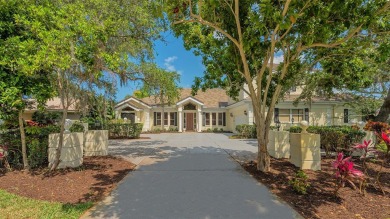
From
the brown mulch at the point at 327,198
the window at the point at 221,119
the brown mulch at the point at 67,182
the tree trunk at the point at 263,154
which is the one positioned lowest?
the brown mulch at the point at 327,198

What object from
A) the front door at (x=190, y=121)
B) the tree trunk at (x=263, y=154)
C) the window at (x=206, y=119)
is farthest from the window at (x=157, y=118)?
the tree trunk at (x=263, y=154)

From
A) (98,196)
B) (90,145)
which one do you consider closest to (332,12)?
(98,196)

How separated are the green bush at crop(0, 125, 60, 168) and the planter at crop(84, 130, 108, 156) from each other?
2.68 metres

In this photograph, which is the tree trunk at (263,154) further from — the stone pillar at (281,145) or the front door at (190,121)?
the front door at (190,121)

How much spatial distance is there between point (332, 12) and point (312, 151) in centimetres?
390

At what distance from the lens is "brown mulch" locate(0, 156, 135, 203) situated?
5.48 metres

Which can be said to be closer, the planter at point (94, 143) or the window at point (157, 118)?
the planter at point (94, 143)

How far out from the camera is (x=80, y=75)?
7.52 metres

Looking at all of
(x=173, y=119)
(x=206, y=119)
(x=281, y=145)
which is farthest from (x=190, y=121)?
(x=281, y=145)

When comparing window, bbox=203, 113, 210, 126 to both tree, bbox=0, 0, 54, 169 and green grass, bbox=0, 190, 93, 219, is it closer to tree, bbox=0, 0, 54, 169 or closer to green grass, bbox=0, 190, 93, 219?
tree, bbox=0, 0, 54, 169

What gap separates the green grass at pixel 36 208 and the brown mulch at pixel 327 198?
3969mm

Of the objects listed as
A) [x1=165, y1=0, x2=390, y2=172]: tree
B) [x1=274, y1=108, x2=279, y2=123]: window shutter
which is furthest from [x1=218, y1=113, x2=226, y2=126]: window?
[x1=165, y1=0, x2=390, y2=172]: tree

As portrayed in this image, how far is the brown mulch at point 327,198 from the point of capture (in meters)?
4.53

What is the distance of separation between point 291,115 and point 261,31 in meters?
19.2
